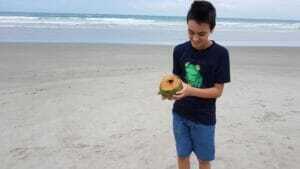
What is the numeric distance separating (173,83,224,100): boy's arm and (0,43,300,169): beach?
1.75 meters

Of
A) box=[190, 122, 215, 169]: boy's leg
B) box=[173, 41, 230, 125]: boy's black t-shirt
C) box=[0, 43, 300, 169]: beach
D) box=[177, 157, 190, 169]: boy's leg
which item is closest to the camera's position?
box=[173, 41, 230, 125]: boy's black t-shirt

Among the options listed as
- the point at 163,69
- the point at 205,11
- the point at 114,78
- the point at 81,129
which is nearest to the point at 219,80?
the point at 205,11

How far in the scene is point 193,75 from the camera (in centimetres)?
305

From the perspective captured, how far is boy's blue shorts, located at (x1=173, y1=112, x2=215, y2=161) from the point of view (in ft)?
10.5

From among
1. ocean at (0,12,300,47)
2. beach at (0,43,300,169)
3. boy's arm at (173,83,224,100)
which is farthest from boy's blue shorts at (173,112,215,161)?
Result: ocean at (0,12,300,47)

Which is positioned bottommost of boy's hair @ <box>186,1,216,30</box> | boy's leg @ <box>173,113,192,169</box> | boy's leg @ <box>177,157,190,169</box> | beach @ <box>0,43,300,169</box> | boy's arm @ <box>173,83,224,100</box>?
beach @ <box>0,43,300,169</box>

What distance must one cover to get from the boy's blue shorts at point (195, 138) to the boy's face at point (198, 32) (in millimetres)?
604

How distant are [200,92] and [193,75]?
16cm

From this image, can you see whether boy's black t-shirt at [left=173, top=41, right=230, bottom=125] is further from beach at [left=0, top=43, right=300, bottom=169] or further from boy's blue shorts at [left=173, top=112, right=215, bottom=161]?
beach at [left=0, top=43, right=300, bottom=169]

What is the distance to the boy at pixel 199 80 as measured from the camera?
Answer: 2871 mm

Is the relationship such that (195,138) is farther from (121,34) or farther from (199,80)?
(121,34)

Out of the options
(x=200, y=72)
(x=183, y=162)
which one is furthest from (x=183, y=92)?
(x=183, y=162)

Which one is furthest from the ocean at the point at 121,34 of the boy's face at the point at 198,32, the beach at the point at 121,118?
the boy's face at the point at 198,32

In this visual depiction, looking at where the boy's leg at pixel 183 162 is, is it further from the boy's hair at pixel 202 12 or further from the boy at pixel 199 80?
the boy's hair at pixel 202 12
